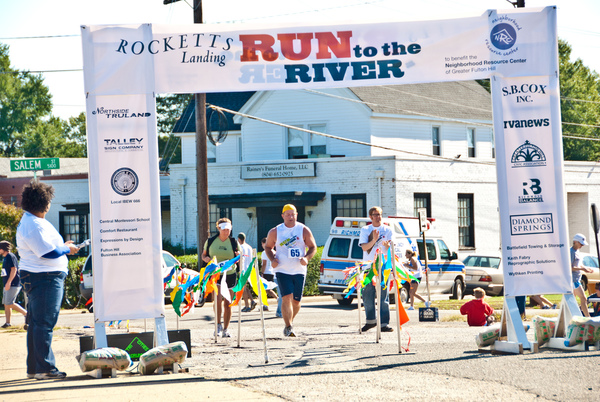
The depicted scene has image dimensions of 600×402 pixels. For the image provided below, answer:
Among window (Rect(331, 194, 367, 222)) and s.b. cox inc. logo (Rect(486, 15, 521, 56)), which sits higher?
s.b. cox inc. logo (Rect(486, 15, 521, 56))

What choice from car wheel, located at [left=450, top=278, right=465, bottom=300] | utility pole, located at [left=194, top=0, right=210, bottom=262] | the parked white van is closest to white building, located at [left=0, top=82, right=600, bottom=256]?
car wheel, located at [left=450, top=278, right=465, bottom=300]

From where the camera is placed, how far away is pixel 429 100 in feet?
128

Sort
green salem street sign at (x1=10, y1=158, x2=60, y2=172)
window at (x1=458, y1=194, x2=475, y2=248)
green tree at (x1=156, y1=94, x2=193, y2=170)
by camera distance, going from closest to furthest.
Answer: window at (x1=458, y1=194, x2=475, y2=248)
green salem street sign at (x1=10, y1=158, x2=60, y2=172)
green tree at (x1=156, y1=94, x2=193, y2=170)

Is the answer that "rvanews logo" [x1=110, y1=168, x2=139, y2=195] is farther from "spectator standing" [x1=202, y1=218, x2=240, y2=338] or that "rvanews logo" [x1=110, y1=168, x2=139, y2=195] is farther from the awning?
the awning

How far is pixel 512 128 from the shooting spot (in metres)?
10.0

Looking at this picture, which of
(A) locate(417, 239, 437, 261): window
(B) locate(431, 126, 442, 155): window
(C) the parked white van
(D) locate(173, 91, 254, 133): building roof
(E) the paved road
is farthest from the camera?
(D) locate(173, 91, 254, 133): building roof

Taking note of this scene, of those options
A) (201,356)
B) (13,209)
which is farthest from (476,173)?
(201,356)

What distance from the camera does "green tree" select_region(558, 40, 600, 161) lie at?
5522cm

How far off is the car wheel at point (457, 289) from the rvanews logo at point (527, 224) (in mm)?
15929

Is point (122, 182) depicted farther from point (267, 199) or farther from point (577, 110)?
point (577, 110)

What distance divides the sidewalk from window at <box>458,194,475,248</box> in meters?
27.6

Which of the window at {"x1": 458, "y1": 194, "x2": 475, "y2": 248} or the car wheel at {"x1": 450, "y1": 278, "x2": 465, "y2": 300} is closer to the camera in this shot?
the car wheel at {"x1": 450, "y1": 278, "x2": 465, "y2": 300}

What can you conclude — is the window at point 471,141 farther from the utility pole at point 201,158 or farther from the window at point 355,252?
the utility pole at point 201,158

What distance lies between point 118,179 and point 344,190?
2389 cm
